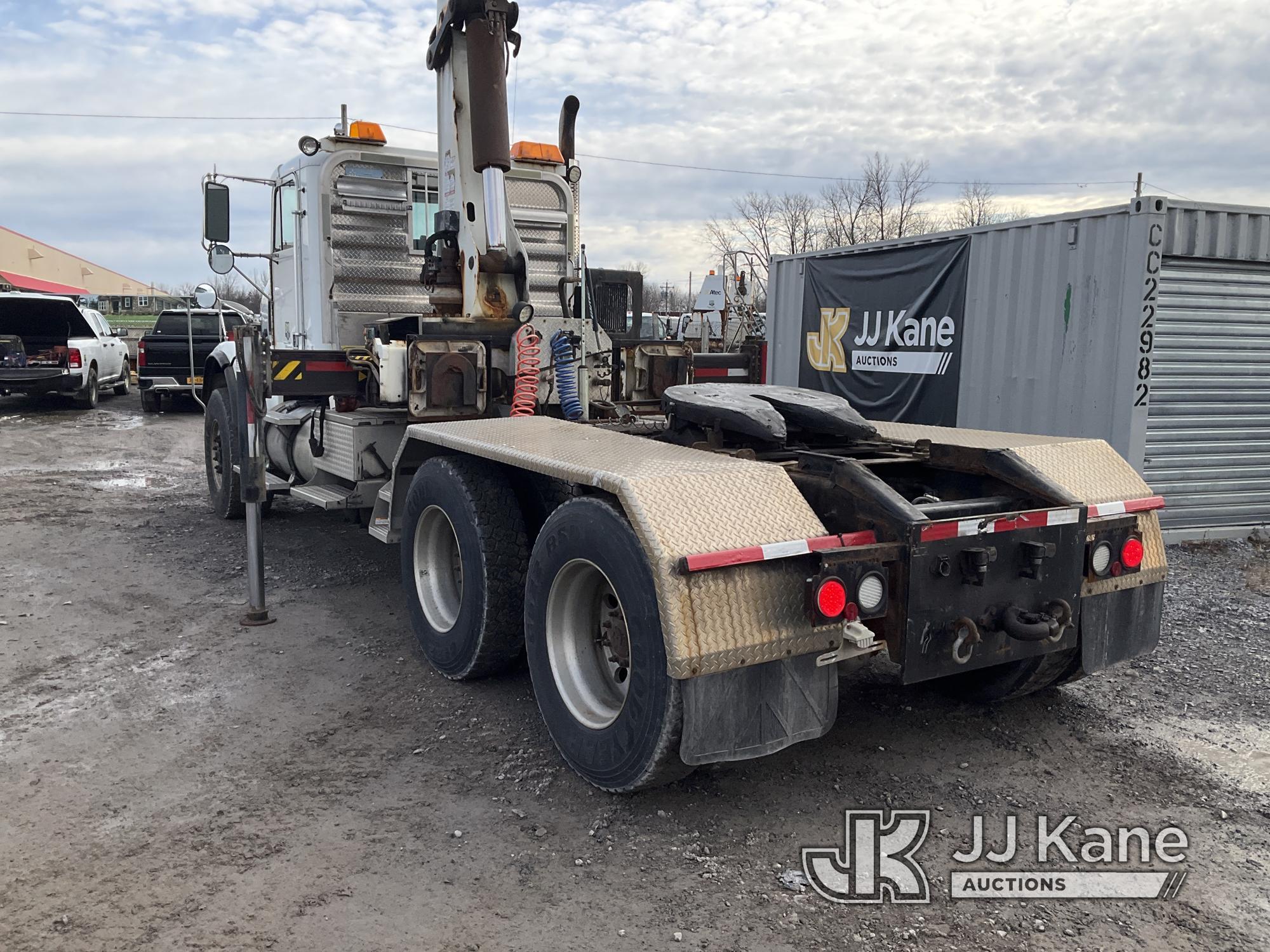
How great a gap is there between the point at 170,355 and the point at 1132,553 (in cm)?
1786

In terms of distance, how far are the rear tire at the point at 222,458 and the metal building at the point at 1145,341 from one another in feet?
21.8

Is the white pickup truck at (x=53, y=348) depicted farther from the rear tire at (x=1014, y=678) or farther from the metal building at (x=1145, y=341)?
the rear tire at (x=1014, y=678)

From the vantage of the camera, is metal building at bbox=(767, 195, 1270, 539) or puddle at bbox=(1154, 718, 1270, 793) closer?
puddle at bbox=(1154, 718, 1270, 793)

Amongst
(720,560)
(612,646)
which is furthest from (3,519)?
(720,560)

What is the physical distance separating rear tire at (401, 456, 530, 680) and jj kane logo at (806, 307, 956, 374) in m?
6.15

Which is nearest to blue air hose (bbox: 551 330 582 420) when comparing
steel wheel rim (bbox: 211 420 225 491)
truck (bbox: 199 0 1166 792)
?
truck (bbox: 199 0 1166 792)

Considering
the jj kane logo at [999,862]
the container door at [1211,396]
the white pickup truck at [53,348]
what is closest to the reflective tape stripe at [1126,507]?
the jj kane logo at [999,862]

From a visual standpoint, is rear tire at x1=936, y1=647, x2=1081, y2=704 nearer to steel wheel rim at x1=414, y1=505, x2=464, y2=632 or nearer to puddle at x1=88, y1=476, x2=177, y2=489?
steel wheel rim at x1=414, y1=505, x2=464, y2=632

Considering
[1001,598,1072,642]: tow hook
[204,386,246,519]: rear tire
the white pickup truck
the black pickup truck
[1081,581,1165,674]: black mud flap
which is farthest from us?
the black pickup truck

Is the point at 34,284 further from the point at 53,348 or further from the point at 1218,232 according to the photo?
the point at 1218,232

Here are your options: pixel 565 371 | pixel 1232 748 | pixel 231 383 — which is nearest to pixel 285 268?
pixel 231 383

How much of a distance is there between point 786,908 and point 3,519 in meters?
8.32

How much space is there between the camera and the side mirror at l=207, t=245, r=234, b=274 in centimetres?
706

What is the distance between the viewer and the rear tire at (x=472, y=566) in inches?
173
